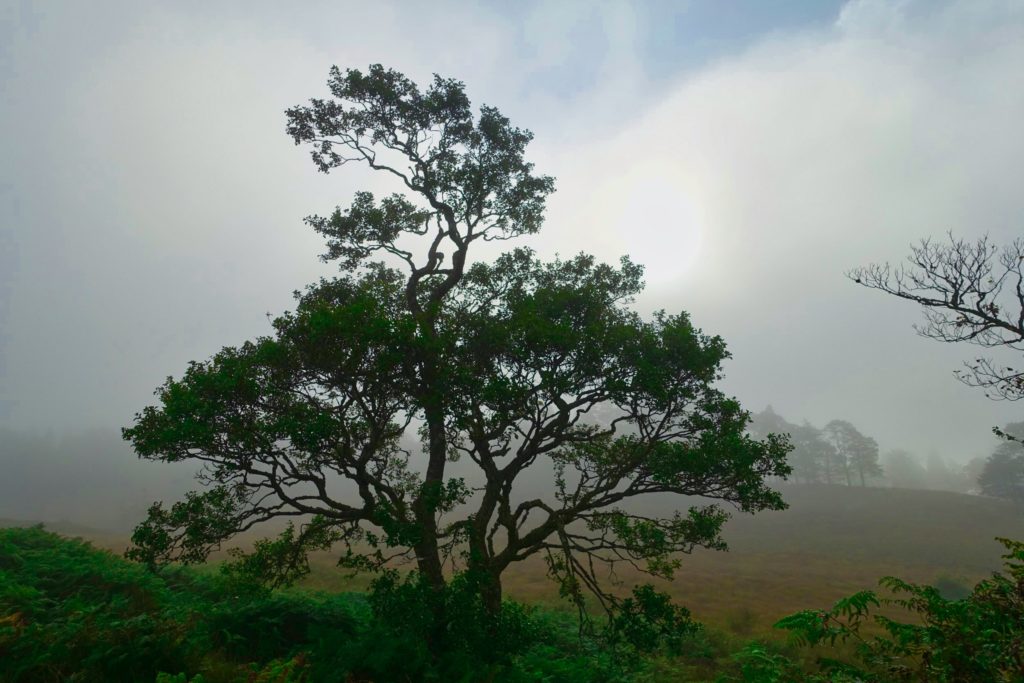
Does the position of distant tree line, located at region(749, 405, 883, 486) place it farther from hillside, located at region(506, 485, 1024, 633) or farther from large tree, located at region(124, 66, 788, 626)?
large tree, located at region(124, 66, 788, 626)

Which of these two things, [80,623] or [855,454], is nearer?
[80,623]

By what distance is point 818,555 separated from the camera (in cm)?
5041

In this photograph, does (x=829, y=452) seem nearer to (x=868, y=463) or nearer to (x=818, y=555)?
(x=868, y=463)

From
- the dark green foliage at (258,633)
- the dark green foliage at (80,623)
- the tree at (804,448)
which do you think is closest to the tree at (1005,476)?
the tree at (804,448)

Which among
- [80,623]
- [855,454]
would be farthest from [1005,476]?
[80,623]

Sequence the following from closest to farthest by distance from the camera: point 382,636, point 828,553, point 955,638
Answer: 1. point 955,638
2. point 382,636
3. point 828,553

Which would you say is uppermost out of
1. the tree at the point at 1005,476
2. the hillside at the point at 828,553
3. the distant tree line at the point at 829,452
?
the distant tree line at the point at 829,452

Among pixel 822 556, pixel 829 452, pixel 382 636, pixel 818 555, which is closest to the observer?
pixel 382 636

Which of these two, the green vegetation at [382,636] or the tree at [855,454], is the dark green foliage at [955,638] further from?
the tree at [855,454]

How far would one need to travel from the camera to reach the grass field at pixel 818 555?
29.4 metres

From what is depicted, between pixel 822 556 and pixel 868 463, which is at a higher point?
pixel 868 463

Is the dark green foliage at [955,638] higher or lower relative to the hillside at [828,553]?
higher

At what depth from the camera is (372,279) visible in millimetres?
16547

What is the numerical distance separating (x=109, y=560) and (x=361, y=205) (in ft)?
49.5
